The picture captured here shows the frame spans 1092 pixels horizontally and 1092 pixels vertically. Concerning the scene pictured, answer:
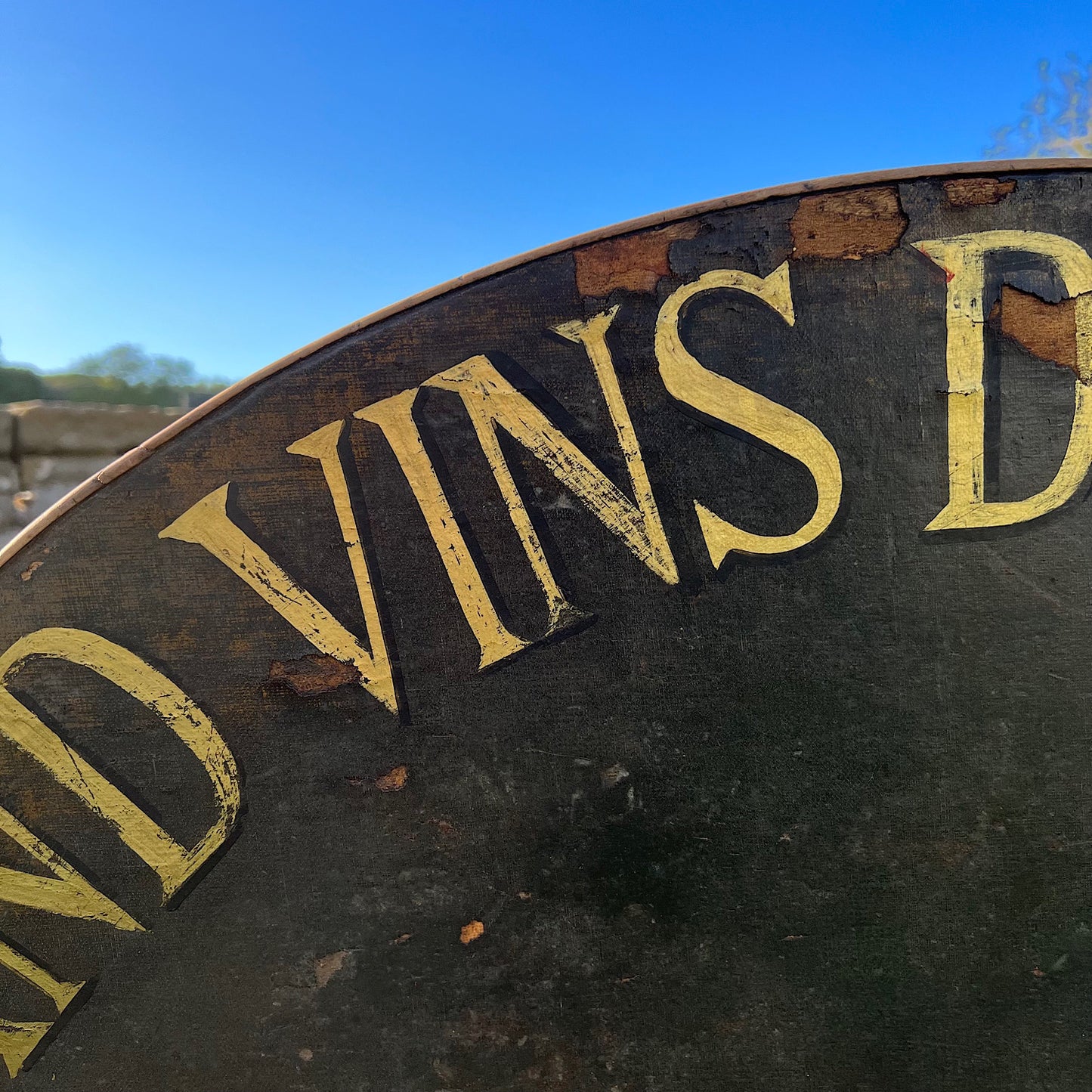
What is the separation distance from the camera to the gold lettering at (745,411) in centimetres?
Result: 171

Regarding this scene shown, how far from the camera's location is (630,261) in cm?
170

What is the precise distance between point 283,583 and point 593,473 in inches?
32.4

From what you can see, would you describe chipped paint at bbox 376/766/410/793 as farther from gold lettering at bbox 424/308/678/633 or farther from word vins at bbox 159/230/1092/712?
gold lettering at bbox 424/308/678/633

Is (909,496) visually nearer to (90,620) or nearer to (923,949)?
(923,949)

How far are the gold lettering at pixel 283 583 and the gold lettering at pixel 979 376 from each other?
1422 mm

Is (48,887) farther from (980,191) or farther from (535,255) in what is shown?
(980,191)

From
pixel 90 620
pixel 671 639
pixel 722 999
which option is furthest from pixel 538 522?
pixel 722 999

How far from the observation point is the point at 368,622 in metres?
1.71

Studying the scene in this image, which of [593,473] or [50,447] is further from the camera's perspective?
[50,447]

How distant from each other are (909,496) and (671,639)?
693 mm

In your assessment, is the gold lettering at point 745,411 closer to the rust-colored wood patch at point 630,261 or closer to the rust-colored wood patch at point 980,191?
the rust-colored wood patch at point 630,261

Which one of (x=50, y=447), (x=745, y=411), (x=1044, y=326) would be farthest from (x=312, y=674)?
(x=50, y=447)

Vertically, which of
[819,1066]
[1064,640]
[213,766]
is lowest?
[819,1066]

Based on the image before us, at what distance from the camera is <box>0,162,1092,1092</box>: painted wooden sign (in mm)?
1705
